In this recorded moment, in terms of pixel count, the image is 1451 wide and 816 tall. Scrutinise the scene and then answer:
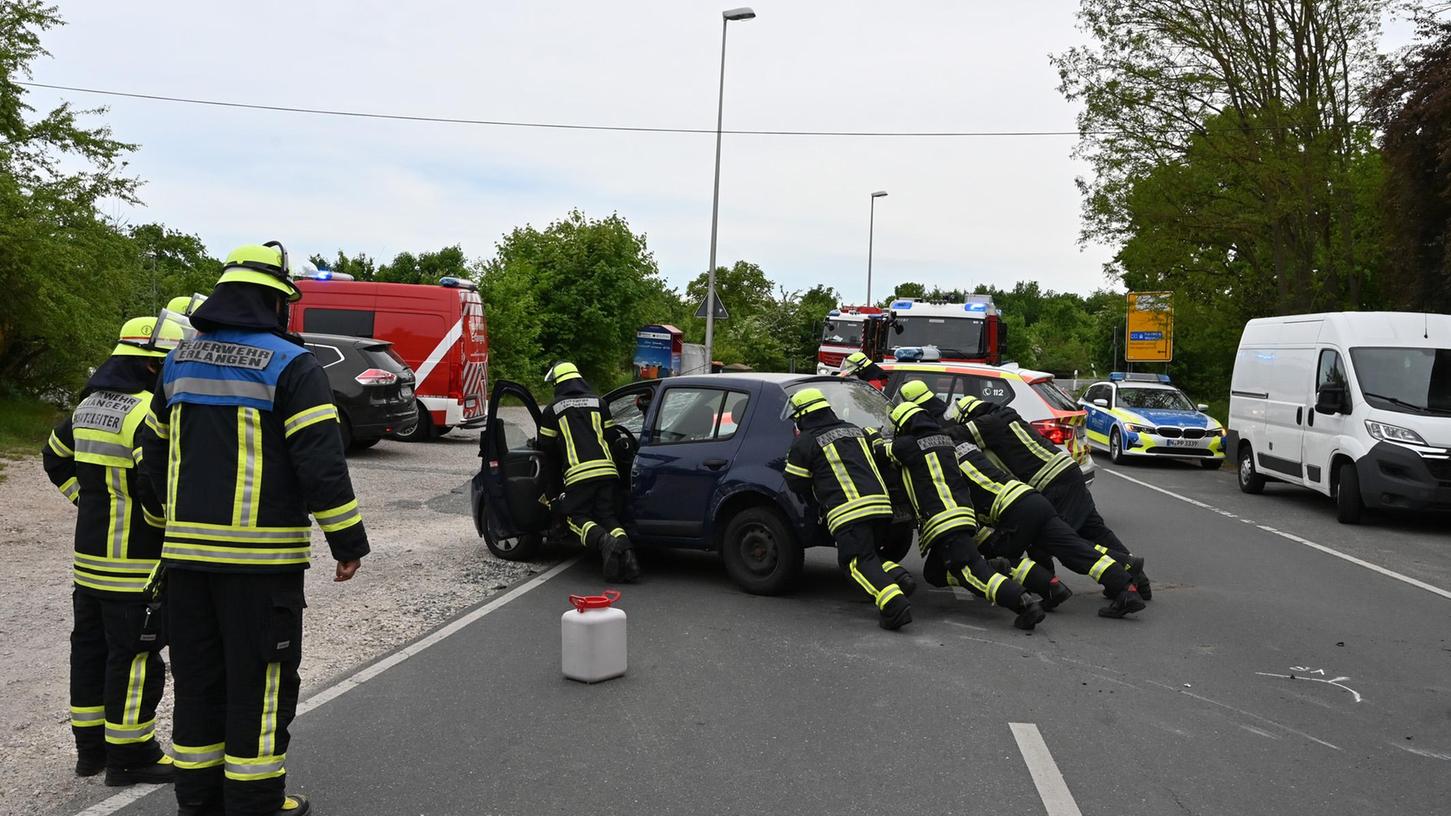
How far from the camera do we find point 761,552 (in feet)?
26.9

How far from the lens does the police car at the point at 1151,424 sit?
20.3 m

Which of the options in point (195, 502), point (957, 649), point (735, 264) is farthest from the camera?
point (735, 264)

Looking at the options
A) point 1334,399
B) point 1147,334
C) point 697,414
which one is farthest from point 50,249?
point 1147,334

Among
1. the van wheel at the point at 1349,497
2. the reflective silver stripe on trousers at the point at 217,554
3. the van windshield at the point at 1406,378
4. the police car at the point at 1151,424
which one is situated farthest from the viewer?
the police car at the point at 1151,424

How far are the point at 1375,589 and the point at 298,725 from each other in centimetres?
810

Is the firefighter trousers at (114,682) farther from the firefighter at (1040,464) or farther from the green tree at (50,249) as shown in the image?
the green tree at (50,249)

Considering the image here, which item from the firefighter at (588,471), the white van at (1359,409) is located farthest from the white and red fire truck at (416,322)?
the white van at (1359,409)

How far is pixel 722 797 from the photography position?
14.5 ft

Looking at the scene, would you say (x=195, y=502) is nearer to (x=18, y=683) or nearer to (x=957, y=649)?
(x=18, y=683)

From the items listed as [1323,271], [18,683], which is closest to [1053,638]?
[18,683]

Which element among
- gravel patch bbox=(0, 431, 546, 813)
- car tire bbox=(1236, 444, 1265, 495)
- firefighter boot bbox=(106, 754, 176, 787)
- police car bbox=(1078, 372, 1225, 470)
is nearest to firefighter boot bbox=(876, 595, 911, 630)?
gravel patch bbox=(0, 431, 546, 813)

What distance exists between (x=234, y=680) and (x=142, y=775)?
40.9 inches

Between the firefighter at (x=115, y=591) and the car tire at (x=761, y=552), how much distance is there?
4.28m

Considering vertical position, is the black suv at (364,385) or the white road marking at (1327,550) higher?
the black suv at (364,385)
